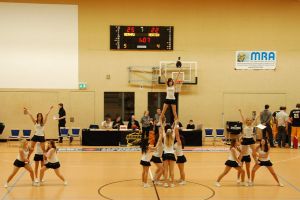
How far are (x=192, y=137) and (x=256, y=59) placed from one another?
255 inches

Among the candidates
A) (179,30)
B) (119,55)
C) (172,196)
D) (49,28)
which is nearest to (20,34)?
(49,28)

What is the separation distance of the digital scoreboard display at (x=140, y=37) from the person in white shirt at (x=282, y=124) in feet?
23.9

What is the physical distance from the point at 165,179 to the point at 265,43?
14.4m

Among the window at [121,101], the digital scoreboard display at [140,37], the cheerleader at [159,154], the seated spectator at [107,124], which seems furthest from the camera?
the window at [121,101]

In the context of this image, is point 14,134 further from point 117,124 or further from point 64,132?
point 117,124

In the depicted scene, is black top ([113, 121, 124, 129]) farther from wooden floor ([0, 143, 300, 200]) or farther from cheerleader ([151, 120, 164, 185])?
cheerleader ([151, 120, 164, 185])

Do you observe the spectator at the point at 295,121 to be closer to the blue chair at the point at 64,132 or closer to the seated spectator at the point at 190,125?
the seated spectator at the point at 190,125

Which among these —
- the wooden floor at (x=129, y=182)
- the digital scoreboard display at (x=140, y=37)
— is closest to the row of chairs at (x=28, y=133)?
the wooden floor at (x=129, y=182)

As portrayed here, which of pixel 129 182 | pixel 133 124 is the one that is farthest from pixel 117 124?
pixel 129 182

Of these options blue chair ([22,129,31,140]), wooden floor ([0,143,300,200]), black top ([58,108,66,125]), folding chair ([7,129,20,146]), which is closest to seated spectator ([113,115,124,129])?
black top ([58,108,66,125])

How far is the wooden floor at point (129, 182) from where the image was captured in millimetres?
10562

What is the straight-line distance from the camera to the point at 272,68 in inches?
920

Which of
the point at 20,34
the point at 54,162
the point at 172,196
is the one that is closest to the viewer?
the point at 172,196

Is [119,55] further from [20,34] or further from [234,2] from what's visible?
[234,2]
